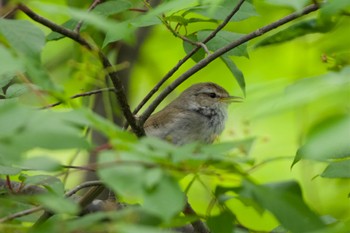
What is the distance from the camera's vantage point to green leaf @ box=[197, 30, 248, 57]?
351cm

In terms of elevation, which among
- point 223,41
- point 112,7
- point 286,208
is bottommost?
point 223,41

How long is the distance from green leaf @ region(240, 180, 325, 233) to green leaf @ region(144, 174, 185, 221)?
259 mm

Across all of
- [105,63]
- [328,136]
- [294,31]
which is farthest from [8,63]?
[294,31]

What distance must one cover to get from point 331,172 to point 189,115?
278cm

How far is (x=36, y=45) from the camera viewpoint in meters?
2.18

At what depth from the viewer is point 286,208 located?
2127 mm

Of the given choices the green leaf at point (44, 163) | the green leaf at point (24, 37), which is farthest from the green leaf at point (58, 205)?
the green leaf at point (24, 37)

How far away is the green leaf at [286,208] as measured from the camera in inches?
82.7

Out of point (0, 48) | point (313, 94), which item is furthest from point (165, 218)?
point (0, 48)

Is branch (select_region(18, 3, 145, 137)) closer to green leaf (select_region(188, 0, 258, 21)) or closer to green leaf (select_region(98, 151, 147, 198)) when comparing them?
green leaf (select_region(188, 0, 258, 21))

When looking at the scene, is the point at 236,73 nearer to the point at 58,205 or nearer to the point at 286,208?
the point at 286,208

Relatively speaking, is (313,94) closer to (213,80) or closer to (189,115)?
(189,115)

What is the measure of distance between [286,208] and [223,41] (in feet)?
5.03

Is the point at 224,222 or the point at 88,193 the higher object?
the point at 224,222
